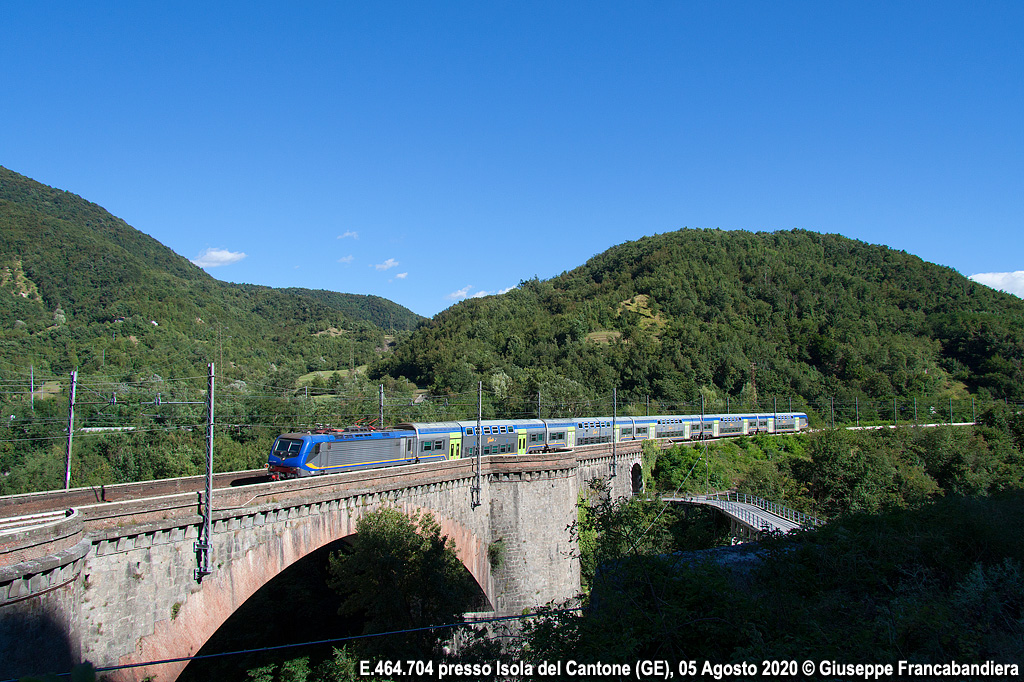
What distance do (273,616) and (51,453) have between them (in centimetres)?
2557

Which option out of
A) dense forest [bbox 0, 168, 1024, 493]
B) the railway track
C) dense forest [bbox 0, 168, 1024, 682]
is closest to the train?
the railway track

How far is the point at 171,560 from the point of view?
12312 mm

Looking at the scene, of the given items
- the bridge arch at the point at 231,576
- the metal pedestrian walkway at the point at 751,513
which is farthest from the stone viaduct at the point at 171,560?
the metal pedestrian walkway at the point at 751,513

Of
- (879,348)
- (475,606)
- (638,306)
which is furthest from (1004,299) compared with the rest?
(475,606)

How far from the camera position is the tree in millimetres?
15812

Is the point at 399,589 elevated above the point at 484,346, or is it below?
below

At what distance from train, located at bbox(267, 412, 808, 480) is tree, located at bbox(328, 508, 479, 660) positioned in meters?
5.19

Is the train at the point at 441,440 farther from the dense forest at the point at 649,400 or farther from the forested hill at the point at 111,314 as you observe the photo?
the forested hill at the point at 111,314

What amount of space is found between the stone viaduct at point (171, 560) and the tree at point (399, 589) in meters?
1.59

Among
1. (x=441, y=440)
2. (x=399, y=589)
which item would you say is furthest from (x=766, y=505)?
(x=399, y=589)

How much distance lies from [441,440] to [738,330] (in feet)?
298

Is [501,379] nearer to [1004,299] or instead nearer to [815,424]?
[815,424]

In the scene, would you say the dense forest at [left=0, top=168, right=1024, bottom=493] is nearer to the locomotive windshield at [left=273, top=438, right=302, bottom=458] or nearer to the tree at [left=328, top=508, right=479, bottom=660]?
the locomotive windshield at [left=273, top=438, right=302, bottom=458]

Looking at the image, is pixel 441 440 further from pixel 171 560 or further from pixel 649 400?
pixel 649 400
